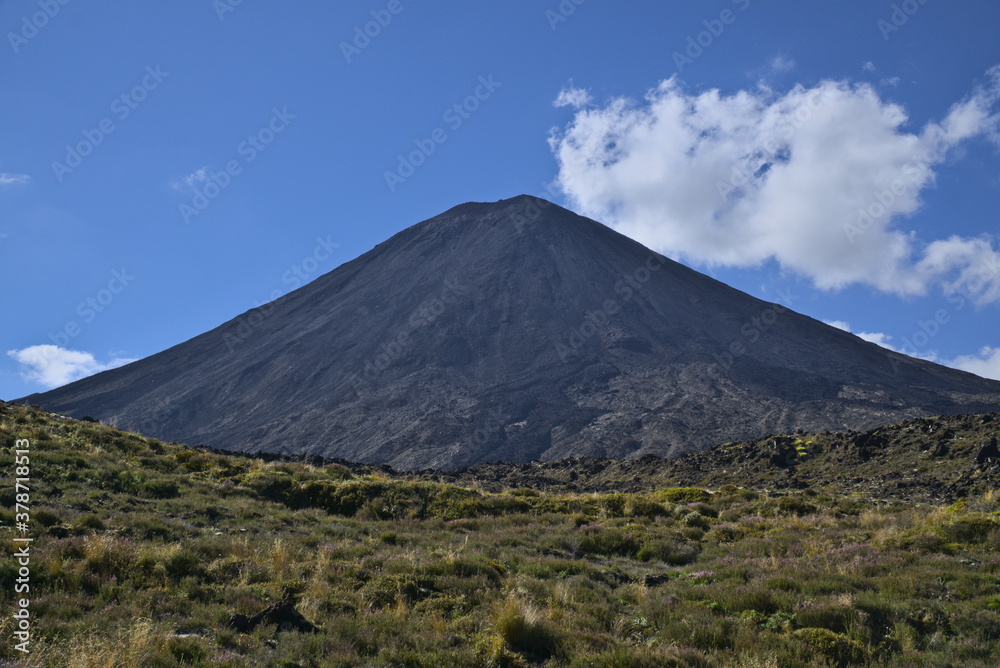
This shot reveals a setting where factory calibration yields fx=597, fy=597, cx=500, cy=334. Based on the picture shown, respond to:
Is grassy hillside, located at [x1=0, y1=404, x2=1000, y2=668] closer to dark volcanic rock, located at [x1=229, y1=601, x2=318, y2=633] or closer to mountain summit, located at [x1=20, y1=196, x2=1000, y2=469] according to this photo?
dark volcanic rock, located at [x1=229, y1=601, x2=318, y2=633]

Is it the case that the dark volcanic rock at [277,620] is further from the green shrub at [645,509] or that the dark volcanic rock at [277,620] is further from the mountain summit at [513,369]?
the mountain summit at [513,369]

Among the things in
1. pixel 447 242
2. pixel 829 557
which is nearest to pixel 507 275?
pixel 447 242

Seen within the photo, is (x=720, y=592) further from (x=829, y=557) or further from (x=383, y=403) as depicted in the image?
(x=383, y=403)

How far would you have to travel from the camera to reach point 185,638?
7.06 m

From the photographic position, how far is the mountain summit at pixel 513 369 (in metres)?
64.6

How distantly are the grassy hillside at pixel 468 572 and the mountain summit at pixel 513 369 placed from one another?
39880 millimetres

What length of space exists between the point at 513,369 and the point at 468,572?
7335cm

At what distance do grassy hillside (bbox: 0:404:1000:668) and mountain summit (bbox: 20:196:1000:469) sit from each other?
39880 mm

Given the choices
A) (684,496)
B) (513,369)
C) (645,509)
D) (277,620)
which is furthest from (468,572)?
(513,369)

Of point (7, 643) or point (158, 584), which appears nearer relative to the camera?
point (7, 643)

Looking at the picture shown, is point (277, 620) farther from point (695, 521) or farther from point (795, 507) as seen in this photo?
point (795, 507)

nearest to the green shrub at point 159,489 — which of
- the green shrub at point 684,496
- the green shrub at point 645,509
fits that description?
the green shrub at point 645,509

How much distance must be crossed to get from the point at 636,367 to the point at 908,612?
73884 mm

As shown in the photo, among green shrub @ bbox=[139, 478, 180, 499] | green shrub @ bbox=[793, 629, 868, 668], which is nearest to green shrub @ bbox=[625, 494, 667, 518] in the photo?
green shrub @ bbox=[793, 629, 868, 668]
